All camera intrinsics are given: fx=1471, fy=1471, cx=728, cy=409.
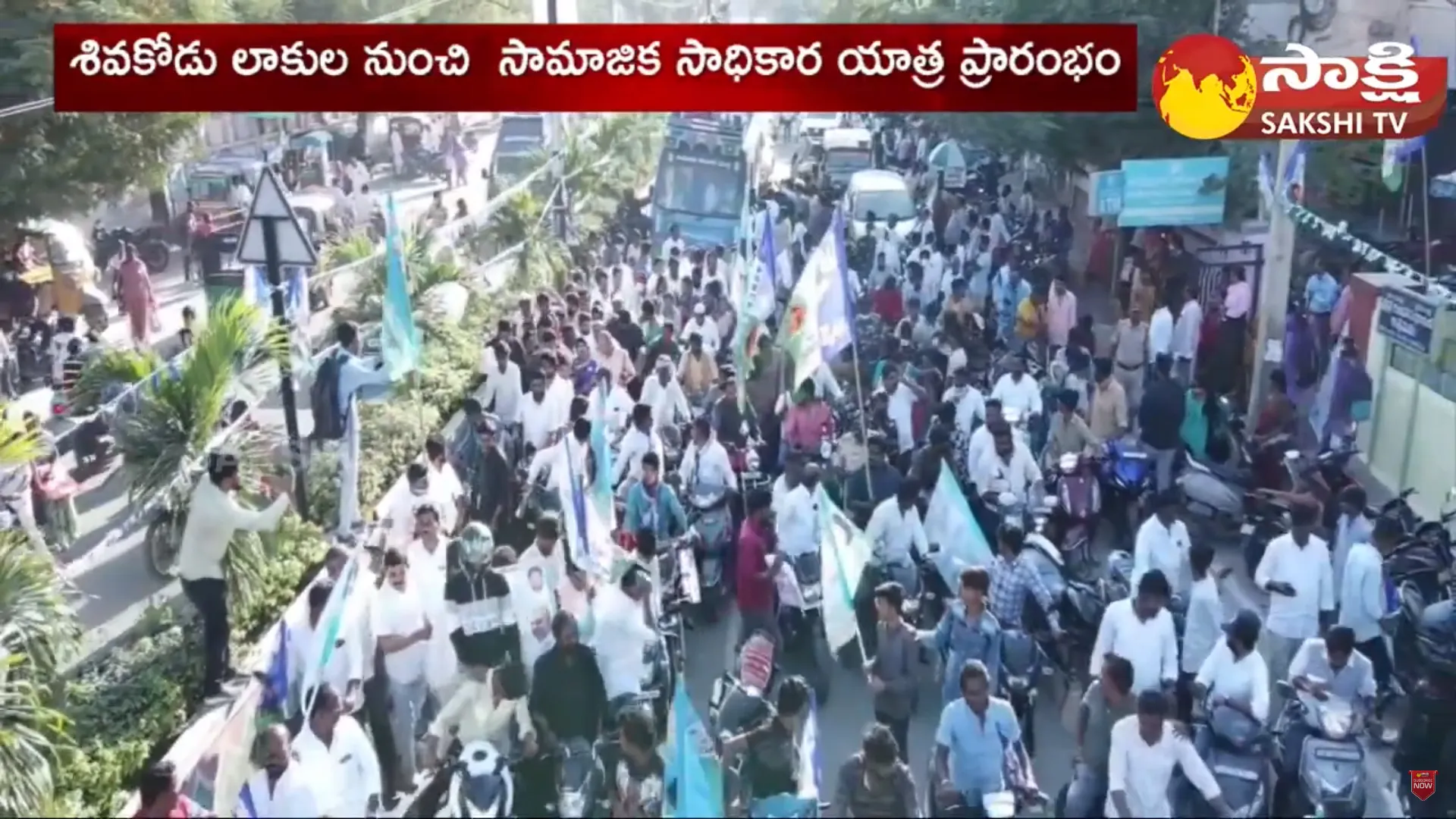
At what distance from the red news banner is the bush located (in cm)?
→ 81

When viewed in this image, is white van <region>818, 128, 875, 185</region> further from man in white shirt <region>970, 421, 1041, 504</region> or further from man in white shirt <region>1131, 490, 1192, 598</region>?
man in white shirt <region>1131, 490, 1192, 598</region>

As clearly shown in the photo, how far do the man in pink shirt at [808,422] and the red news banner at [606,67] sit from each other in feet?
3.10

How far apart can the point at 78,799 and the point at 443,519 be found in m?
1.29

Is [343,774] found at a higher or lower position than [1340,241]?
lower

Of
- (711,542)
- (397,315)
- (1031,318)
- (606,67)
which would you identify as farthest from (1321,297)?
(397,315)

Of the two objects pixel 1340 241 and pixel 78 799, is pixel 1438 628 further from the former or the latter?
pixel 78 799

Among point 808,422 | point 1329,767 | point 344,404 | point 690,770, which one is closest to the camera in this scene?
point 690,770

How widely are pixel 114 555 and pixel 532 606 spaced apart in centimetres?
132

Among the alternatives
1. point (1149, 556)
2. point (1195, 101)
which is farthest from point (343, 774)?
point (1195, 101)

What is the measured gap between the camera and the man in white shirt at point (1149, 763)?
3.99 m

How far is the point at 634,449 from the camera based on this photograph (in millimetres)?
4793

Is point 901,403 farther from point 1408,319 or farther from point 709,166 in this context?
point 1408,319

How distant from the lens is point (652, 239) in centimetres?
497

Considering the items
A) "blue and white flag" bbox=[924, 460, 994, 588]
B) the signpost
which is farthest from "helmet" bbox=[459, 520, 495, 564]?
"blue and white flag" bbox=[924, 460, 994, 588]
